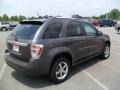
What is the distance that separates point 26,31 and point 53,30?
74 centimetres

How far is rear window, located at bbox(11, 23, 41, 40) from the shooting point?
4.83 meters

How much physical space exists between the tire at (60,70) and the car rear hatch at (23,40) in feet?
2.62

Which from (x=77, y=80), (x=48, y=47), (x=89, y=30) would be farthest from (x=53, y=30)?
(x=89, y=30)

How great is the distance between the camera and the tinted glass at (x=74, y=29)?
5578 mm

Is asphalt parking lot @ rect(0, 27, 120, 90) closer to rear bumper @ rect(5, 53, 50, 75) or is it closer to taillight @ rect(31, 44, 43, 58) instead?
rear bumper @ rect(5, 53, 50, 75)

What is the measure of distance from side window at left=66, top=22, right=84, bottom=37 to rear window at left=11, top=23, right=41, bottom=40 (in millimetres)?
1057

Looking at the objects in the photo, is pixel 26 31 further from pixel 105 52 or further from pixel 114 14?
pixel 114 14

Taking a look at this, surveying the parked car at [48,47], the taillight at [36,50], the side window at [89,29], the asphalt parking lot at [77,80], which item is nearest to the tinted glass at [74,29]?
the parked car at [48,47]

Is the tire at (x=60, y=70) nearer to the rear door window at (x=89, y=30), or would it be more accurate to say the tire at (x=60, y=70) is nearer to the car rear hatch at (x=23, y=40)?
the car rear hatch at (x=23, y=40)

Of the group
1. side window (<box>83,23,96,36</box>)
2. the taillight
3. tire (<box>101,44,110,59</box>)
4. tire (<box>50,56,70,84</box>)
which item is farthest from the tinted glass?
tire (<box>101,44,110,59</box>)

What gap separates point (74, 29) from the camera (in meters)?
5.80

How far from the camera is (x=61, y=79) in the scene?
209 inches

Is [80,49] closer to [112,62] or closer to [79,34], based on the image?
[79,34]

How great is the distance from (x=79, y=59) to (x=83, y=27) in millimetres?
1092
